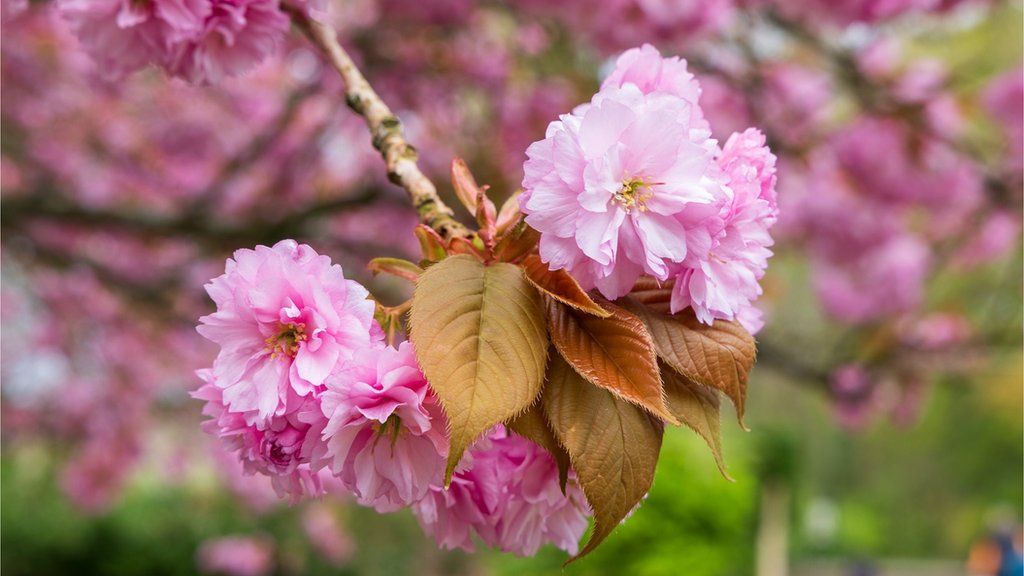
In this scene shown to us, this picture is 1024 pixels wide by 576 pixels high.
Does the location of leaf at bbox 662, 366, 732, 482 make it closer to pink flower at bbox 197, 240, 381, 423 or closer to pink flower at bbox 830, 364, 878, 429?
pink flower at bbox 197, 240, 381, 423

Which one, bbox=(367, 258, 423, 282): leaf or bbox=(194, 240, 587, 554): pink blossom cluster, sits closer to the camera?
bbox=(194, 240, 587, 554): pink blossom cluster

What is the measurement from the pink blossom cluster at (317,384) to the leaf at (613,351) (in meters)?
0.11

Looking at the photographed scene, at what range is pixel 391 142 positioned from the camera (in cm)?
91

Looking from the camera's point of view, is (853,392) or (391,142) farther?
(853,392)

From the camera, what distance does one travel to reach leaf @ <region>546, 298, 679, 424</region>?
0.67 metres

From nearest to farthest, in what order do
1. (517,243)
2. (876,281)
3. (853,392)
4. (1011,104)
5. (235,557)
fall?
(517,243) → (853,392) → (1011,104) → (876,281) → (235,557)

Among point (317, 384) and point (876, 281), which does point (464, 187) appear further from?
point (876, 281)

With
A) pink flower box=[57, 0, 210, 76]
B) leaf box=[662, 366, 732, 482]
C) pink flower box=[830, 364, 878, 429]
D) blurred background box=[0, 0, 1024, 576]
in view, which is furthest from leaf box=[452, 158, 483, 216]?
pink flower box=[830, 364, 878, 429]

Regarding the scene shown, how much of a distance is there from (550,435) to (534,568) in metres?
3.82

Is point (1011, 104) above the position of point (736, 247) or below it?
below

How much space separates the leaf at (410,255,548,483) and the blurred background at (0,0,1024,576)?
5.12ft

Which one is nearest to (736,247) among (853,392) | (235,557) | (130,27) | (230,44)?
(230,44)

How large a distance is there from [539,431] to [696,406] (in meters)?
0.13

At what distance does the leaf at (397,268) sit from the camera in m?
0.80
